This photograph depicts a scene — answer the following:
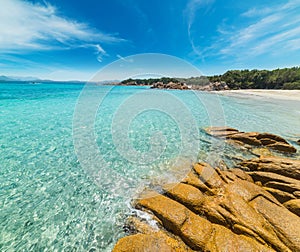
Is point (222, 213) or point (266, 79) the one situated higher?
point (266, 79)

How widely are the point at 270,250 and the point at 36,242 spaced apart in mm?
5953

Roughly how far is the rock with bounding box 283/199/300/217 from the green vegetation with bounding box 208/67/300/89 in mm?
68110

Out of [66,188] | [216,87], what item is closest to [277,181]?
[66,188]

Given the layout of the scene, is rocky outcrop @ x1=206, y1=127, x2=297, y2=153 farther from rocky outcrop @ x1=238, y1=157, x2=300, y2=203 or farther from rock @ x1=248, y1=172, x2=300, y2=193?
rock @ x1=248, y1=172, x2=300, y2=193

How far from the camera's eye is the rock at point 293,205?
14.6 ft

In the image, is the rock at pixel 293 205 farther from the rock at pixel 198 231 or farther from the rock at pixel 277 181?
the rock at pixel 198 231

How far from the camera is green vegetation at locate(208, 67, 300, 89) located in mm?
56375

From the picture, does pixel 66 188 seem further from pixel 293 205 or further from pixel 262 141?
pixel 262 141

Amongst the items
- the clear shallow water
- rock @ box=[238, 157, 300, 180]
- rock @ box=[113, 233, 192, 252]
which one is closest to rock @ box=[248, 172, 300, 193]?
rock @ box=[238, 157, 300, 180]

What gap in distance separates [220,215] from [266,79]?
259ft

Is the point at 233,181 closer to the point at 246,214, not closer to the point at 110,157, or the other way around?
the point at 246,214

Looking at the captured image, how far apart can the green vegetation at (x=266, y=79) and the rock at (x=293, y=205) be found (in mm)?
68110

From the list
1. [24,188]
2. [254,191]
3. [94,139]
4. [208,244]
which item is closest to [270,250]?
[208,244]

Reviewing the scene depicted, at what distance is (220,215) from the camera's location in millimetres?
4242
